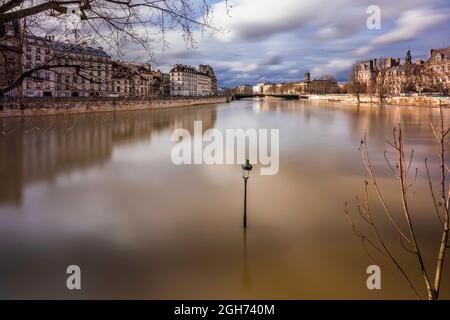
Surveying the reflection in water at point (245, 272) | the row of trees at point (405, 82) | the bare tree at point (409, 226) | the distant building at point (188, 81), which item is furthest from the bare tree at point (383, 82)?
the reflection in water at point (245, 272)

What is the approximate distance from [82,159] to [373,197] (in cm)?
1245

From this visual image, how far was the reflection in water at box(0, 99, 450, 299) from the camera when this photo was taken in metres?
5.27

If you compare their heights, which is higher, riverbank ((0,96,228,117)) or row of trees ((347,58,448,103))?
row of trees ((347,58,448,103))

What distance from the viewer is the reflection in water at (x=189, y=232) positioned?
5270 millimetres

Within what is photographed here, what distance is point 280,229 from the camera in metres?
7.39

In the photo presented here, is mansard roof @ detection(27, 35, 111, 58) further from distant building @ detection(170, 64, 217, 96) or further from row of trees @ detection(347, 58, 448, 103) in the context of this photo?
distant building @ detection(170, 64, 217, 96)

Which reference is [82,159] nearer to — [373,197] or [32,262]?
[32,262]

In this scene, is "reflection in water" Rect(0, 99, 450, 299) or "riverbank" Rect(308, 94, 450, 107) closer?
"reflection in water" Rect(0, 99, 450, 299)

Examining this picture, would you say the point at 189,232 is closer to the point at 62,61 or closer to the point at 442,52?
the point at 62,61

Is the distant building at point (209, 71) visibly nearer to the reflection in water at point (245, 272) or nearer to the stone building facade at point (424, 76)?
the stone building facade at point (424, 76)

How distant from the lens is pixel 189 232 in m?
7.27

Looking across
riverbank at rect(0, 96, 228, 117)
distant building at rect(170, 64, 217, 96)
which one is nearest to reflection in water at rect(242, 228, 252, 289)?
riverbank at rect(0, 96, 228, 117)

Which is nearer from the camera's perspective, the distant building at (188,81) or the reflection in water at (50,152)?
the reflection in water at (50,152)
